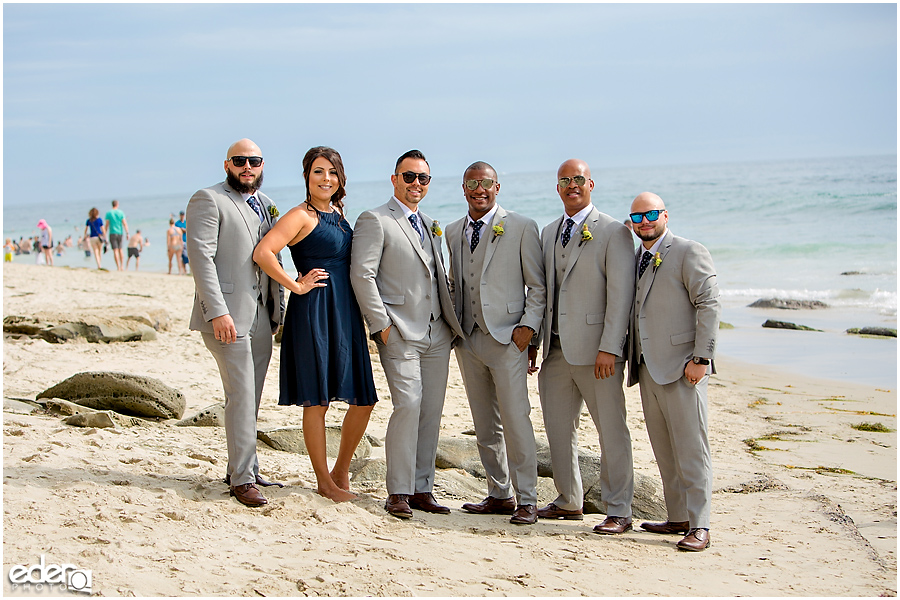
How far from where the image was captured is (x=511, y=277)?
4.94 metres

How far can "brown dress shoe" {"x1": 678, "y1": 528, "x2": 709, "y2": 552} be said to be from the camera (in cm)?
444

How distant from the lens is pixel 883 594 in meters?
3.94

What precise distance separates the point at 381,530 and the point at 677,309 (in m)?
2.01

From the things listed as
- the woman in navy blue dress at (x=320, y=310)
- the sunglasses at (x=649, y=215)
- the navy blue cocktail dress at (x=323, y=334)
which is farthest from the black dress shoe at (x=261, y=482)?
the sunglasses at (x=649, y=215)

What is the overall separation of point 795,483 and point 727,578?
2.46 meters

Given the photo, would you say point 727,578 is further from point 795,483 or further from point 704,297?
point 795,483

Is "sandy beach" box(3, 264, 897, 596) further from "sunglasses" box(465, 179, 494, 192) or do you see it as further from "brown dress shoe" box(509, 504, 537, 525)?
"sunglasses" box(465, 179, 494, 192)

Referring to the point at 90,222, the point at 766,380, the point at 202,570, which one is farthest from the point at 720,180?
the point at 202,570

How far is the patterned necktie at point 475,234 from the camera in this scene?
5023mm

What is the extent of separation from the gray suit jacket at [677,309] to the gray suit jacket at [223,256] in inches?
87.6

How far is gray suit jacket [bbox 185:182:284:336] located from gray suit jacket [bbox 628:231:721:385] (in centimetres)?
222

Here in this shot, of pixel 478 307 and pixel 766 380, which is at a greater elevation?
pixel 478 307

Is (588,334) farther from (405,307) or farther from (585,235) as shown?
(405,307)

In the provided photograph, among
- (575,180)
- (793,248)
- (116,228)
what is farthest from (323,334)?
(793,248)
